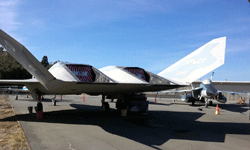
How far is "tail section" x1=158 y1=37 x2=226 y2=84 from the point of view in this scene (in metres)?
7.52

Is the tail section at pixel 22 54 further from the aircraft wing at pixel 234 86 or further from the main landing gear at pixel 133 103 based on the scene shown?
the aircraft wing at pixel 234 86

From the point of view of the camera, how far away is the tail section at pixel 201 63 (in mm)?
7516

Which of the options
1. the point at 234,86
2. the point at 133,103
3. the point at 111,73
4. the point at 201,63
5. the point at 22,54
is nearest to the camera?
the point at 22,54

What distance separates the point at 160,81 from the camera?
7.61 meters

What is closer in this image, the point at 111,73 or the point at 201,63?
the point at 111,73

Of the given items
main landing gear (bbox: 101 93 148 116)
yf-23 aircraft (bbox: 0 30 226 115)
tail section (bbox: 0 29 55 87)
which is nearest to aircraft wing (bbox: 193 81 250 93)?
main landing gear (bbox: 101 93 148 116)

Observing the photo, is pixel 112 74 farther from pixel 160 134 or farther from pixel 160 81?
pixel 160 134

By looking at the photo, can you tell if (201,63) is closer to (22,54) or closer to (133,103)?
(133,103)

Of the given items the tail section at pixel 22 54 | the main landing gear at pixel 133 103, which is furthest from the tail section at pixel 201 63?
the tail section at pixel 22 54

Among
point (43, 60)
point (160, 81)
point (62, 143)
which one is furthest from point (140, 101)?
point (43, 60)

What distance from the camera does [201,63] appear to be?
8.15 meters

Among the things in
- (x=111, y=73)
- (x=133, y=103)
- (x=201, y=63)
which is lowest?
(x=133, y=103)

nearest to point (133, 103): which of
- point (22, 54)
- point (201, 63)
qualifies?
point (201, 63)

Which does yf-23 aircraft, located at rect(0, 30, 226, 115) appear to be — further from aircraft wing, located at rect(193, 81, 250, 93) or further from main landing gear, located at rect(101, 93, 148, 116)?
aircraft wing, located at rect(193, 81, 250, 93)
